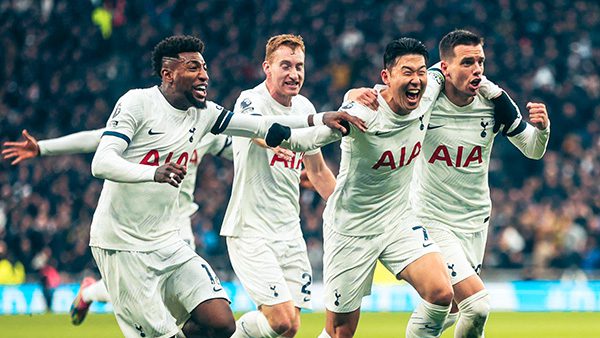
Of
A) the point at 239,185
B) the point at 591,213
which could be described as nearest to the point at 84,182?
the point at 591,213

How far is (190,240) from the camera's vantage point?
1162 centimetres

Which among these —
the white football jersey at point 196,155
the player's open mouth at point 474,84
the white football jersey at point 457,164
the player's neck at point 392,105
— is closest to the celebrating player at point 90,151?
the white football jersey at point 196,155

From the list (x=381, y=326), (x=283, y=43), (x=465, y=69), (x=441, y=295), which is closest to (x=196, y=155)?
(x=283, y=43)

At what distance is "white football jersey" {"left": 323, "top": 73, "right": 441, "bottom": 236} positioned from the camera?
876 cm

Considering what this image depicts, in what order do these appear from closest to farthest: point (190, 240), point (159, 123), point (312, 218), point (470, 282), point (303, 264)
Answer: point (159, 123)
point (470, 282)
point (303, 264)
point (190, 240)
point (312, 218)

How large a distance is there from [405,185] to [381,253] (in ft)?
1.88

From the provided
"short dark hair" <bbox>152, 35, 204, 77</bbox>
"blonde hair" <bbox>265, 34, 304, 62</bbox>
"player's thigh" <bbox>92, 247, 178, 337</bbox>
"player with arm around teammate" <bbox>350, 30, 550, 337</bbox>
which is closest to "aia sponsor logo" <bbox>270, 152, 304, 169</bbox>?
"blonde hair" <bbox>265, 34, 304, 62</bbox>

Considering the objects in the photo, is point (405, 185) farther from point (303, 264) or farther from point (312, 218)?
point (312, 218)

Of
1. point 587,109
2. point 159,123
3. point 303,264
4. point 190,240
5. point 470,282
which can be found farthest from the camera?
point 587,109

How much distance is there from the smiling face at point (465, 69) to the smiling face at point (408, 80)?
20.8 inches

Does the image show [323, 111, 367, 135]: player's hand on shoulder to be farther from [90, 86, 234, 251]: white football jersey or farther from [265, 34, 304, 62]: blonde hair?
[265, 34, 304, 62]: blonde hair

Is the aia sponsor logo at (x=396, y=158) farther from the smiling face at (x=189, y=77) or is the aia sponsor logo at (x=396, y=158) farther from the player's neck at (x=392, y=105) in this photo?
the smiling face at (x=189, y=77)

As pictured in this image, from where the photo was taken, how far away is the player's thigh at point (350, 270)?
9078 millimetres

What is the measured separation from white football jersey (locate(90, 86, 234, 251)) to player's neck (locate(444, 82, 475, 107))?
223 centimetres
